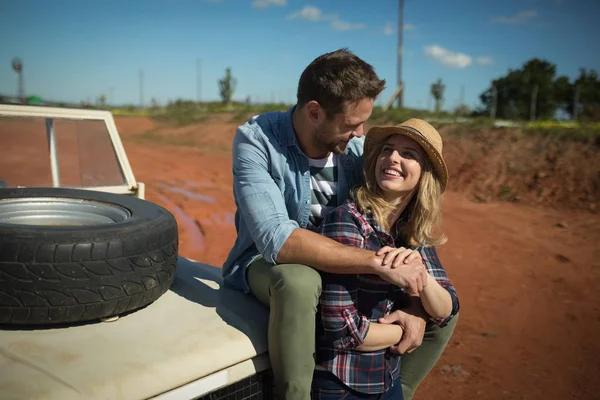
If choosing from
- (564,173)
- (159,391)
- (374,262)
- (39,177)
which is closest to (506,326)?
(374,262)

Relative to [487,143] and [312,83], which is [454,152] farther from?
[312,83]

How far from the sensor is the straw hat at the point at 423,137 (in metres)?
2.30

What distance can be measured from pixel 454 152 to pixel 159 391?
440 inches

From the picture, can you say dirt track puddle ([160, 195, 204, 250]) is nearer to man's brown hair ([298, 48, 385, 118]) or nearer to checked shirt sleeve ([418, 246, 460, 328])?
man's brown hair ([298, 48, 385, 118])

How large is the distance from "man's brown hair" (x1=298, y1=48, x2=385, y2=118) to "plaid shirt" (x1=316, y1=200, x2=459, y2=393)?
506 millimetres

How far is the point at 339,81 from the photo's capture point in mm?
2416

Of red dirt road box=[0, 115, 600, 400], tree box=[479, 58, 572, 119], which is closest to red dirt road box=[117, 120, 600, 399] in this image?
red dirt road box=[0, 115, 600, 400]

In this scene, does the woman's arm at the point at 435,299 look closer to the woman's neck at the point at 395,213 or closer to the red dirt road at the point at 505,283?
the woman's neck at the point at 395,213

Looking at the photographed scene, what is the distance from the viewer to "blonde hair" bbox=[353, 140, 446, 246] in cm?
231

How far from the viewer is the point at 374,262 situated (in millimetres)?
2021

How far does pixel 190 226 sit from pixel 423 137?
15.1ft

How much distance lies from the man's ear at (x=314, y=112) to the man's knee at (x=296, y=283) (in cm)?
80

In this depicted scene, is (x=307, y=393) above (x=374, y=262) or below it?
below

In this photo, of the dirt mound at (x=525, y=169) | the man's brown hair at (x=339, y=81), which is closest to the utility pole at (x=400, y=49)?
the dirt mound at (x=525, y=169)
